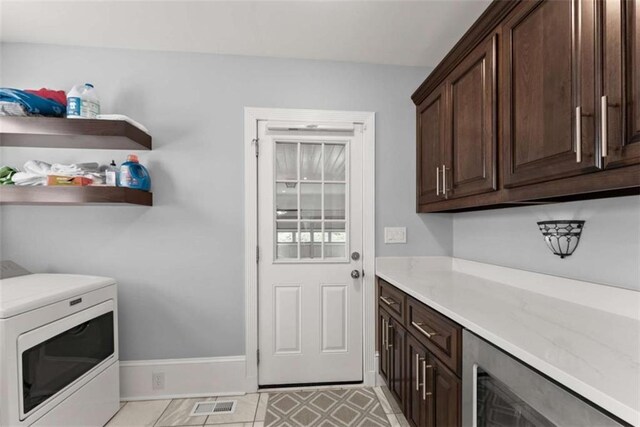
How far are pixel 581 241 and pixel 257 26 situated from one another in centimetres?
216

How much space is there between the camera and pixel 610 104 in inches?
34.2

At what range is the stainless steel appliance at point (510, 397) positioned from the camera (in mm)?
691

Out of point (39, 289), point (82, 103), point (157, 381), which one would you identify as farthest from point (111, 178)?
point (157, 381)

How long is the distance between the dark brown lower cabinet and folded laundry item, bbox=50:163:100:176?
2163 mm

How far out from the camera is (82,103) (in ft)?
5.95

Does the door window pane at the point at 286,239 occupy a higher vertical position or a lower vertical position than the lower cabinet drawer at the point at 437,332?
higher

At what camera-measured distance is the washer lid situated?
1338mm

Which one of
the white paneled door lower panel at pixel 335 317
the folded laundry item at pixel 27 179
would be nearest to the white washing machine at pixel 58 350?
the folded laundry item at pixel 27 179

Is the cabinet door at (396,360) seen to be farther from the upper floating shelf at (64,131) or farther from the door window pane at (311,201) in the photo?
the upper floating shelf at (64,131)

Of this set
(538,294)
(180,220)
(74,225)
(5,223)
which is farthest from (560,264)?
(5,223)

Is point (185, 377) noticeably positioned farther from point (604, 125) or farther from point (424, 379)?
point (604, 125)

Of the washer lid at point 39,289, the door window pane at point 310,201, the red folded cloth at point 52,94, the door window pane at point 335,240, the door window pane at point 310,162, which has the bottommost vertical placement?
the washer lid at point 39,289

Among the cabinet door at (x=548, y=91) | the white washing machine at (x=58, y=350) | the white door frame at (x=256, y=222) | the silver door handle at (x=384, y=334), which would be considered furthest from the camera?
the white door frame at (x=256, y=222)

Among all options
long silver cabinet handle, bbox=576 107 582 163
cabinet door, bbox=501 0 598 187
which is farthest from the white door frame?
long silver cabinet handle, bbox=576 107 582 163
